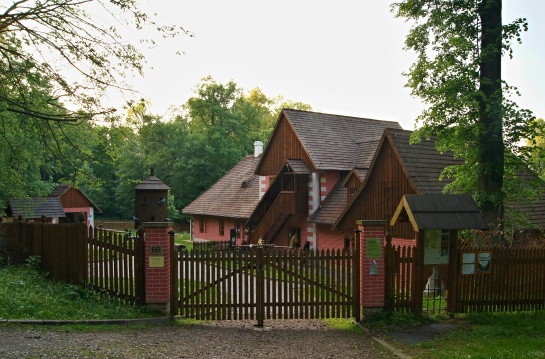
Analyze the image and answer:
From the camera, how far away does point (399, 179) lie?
21062 millimetres

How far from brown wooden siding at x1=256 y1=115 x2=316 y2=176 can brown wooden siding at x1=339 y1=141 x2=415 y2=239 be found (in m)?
6.34

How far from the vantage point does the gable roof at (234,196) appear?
34969mm

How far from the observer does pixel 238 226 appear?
35.3 metres

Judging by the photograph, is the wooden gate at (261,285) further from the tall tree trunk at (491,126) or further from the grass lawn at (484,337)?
the tall tree trunk at (491,126)

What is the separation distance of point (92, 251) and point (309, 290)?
5124 millimetres

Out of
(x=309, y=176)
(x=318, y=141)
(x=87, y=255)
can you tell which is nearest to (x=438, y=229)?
(x=87, y=255)

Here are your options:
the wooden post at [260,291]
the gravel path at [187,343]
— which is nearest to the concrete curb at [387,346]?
the gravel path at [187,343]

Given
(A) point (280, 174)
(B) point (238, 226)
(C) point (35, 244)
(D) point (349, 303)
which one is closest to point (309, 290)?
(D) point (349, 303)

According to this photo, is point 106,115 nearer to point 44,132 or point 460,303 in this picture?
point 44,132

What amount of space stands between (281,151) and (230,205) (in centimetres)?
687

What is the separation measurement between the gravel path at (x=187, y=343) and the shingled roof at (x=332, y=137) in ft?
60.4

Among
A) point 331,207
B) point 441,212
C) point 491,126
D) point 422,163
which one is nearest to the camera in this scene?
point 441,212

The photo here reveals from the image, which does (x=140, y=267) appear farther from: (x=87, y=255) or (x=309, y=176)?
(x=309, y=176)

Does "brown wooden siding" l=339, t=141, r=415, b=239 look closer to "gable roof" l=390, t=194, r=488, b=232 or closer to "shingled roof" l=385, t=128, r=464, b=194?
"shingled roof" l=385, t=128, r=464, b=194
